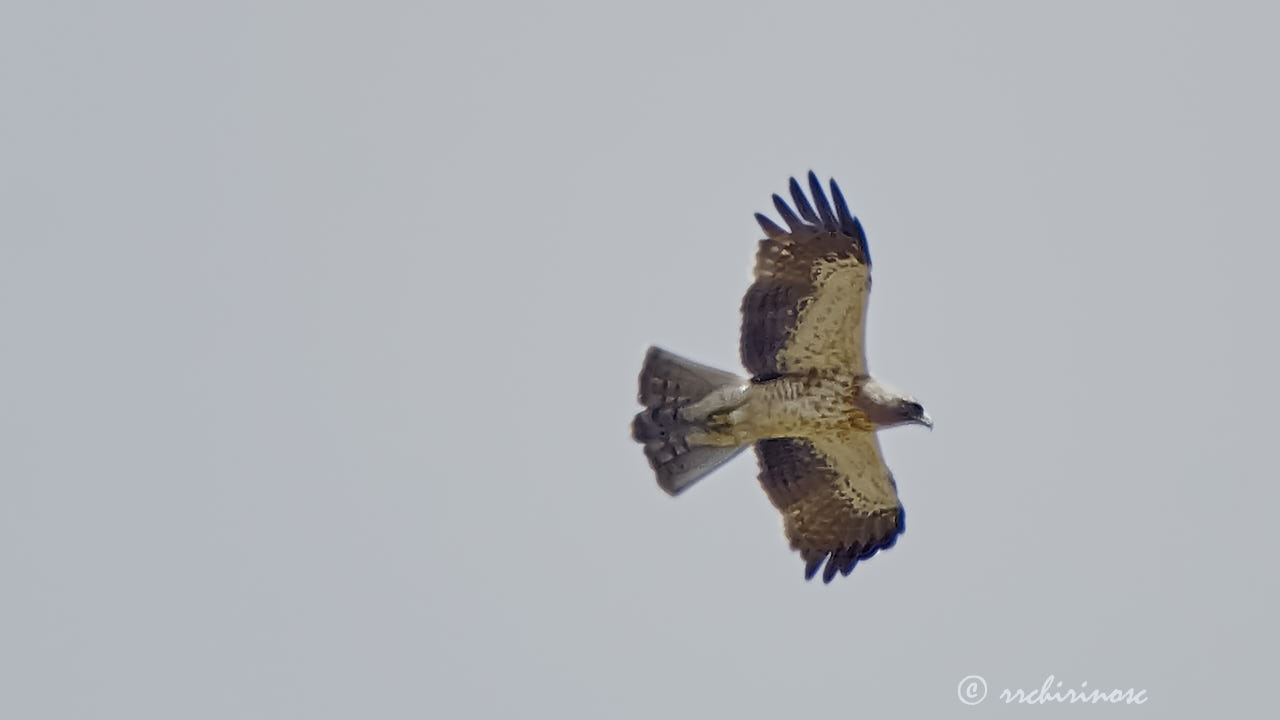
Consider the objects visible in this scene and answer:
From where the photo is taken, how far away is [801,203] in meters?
15.4

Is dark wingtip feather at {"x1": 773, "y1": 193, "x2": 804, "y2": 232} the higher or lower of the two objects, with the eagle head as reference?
higher

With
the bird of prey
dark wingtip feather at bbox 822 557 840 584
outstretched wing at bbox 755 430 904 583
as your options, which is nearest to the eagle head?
the bird of prey

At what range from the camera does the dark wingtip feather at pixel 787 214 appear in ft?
50.5

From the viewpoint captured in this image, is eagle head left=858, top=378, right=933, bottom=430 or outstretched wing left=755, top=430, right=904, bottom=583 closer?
eagle head left=858, top=378, right=933, bottom=430

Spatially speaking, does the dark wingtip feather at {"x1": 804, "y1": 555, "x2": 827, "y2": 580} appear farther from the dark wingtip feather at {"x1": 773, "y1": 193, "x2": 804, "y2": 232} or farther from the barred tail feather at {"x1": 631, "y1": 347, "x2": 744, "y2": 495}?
the dark wingtip feather at {"x1": 773, "y1": 193, "x2": 804, "y2": 232}

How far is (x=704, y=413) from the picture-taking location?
15766mm

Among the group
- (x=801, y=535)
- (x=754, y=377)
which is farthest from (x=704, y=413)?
(x=801, y=535)

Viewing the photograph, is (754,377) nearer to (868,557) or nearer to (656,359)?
(656,359)

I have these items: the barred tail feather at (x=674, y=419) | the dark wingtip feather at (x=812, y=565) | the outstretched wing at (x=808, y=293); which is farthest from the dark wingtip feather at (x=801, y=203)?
the dark wingtip feather at (x=812, y=565)

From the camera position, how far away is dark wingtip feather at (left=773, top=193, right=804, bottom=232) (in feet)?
50.5

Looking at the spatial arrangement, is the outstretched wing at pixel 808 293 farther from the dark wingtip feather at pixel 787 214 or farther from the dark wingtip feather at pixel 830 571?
the dark wingtip feather at pixel 830 571

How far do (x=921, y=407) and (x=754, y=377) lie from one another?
1.42 meters

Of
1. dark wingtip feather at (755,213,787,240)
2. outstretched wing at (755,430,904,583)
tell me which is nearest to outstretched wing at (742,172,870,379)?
dark wingtip feather at (755,213,787,240)

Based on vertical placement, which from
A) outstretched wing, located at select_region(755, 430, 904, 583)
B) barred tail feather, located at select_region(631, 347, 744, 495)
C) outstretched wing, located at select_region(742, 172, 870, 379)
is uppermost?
outstretched wing, located at select_region(742, 172, 870, 379)
